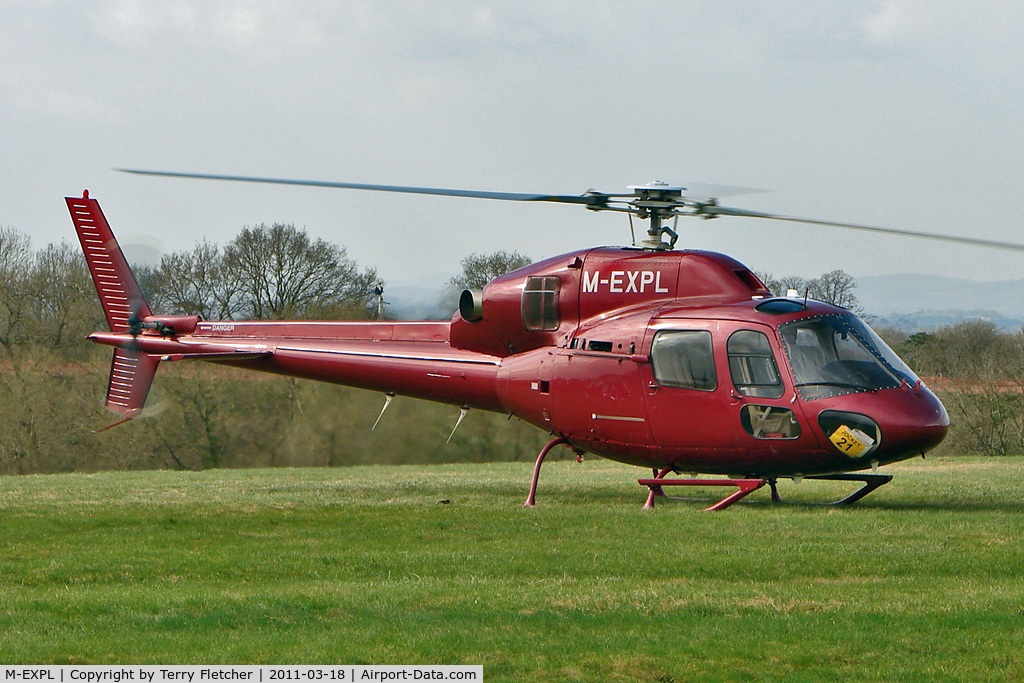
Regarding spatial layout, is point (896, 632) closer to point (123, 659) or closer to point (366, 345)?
point (123, 659)

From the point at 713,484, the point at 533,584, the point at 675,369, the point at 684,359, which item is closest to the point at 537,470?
the point at 713,484

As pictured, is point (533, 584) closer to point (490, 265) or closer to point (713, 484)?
point (713, 484)

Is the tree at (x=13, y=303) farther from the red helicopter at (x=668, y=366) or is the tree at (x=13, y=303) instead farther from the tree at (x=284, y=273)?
the red helicopter at (x=668, y=366)

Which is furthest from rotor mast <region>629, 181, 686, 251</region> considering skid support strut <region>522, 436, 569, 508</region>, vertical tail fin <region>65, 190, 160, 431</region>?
vertical tail fin <region>65, 190, 160, 431</region>

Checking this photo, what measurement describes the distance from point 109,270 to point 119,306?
662mm

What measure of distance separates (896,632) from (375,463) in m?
20.4

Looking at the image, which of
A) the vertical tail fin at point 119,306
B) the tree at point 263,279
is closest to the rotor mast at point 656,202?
the vertical tail fin at point 119,306

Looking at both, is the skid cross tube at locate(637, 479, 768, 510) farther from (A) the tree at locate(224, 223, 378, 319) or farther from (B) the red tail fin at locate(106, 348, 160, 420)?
(A) the tree at locate(224, 223, 378, 319)

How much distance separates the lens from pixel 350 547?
1218cm

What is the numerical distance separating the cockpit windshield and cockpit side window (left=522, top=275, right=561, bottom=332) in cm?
342

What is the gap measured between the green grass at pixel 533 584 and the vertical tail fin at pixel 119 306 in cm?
368

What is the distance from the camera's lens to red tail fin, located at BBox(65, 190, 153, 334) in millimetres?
20312

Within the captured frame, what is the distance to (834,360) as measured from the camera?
13711 millimetres

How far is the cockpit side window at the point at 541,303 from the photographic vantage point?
52.0ft
